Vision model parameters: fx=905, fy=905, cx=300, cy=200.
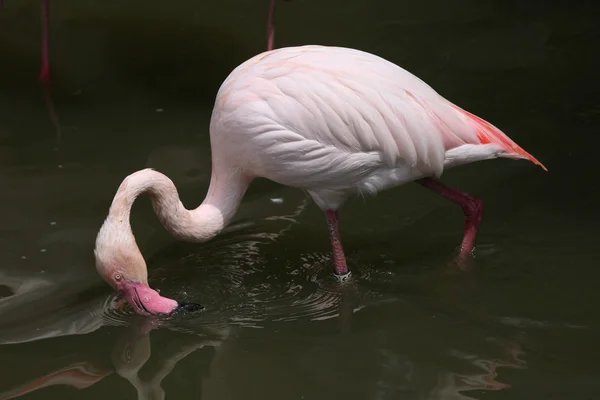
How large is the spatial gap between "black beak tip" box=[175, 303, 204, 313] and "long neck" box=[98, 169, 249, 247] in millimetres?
320

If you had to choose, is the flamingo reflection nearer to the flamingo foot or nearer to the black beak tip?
the black beak tip

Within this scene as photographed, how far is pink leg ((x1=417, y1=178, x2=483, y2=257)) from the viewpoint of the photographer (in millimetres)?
4168

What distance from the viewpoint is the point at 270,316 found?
3.70 metres

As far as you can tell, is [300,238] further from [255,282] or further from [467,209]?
[467,209]

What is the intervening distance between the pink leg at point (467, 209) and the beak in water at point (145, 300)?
132 centimetres

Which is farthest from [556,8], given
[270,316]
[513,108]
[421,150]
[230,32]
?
[270,316]

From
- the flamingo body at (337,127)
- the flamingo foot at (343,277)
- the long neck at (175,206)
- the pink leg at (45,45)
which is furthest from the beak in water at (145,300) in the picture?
the pink leg at (45,45)

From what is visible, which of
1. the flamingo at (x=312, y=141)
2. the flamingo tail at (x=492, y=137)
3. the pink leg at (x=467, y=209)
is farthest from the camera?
the pink leg at (x=467, y=209)

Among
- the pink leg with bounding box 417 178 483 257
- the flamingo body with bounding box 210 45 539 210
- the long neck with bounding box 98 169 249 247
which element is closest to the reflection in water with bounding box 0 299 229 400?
the long neck with bounding box 98 169 249 247

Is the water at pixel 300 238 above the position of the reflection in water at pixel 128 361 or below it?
above

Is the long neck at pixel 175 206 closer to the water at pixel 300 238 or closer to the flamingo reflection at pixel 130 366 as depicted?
the water at pixel 300 238

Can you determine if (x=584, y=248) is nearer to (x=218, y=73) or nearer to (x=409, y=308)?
A: (x=409, y=308)

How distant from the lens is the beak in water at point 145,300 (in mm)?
3584

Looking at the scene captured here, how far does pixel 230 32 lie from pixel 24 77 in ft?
5.27
